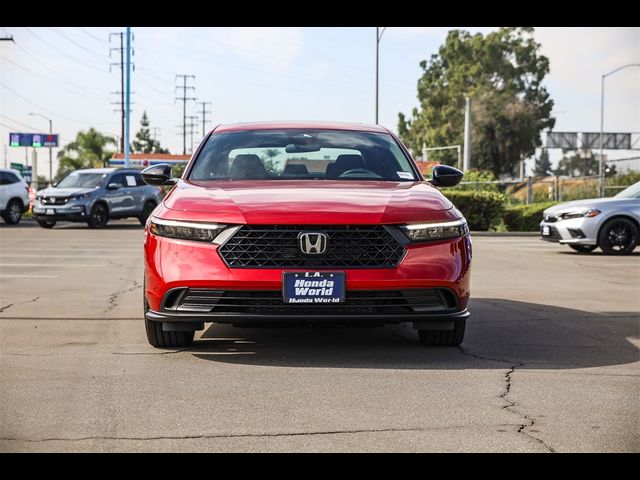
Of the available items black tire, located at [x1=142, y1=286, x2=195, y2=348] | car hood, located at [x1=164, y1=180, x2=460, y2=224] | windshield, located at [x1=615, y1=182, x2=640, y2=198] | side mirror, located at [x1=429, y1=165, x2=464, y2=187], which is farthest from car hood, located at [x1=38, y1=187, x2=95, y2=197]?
black tire, located at [x1=142, y1=286, x2=195, y2=348]

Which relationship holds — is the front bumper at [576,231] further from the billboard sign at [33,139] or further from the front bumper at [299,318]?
the billboard sign at [33,139]

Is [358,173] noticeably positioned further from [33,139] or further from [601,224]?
[33,139]

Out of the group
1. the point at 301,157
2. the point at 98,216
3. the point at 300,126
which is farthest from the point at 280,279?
the point at 98,216

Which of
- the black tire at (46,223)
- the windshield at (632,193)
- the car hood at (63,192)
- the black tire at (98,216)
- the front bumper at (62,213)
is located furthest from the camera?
the black tire at (46,223)

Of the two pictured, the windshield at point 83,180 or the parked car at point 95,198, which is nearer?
the parked car at point 95,198

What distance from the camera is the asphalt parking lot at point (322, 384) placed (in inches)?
189

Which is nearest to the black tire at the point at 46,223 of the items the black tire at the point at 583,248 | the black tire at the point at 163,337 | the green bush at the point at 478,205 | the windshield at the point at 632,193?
the green bush at the point at 478,205

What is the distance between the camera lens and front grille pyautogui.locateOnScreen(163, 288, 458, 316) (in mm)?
6672

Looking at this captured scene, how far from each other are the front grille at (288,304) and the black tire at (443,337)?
0.54 m

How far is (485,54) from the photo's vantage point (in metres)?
92.6

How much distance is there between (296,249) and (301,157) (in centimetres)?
202
